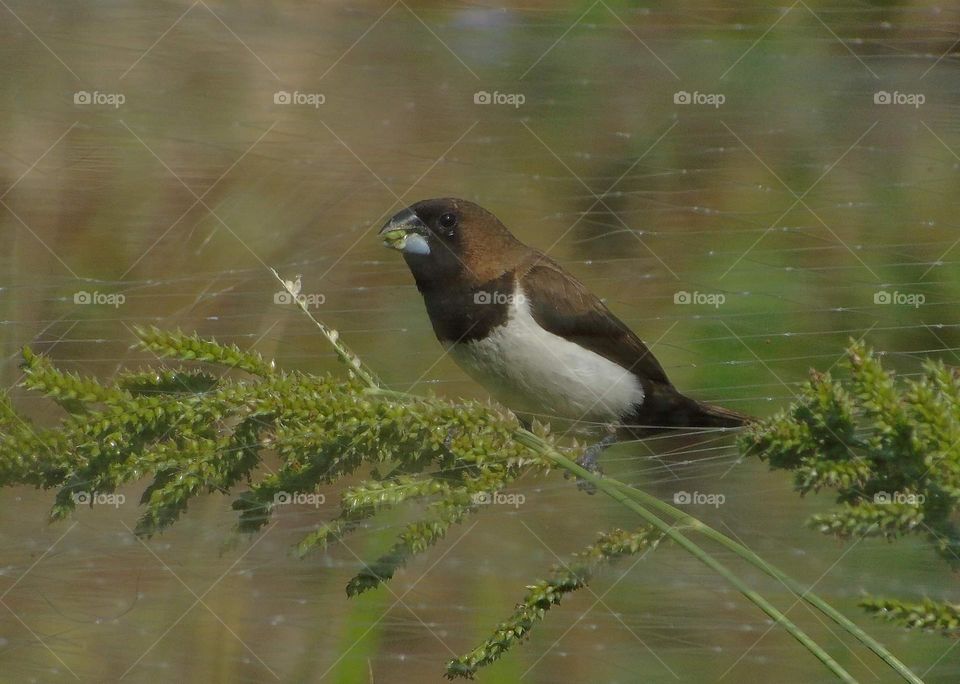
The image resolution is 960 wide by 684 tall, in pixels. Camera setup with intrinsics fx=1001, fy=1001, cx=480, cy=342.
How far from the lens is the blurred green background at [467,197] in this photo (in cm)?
163

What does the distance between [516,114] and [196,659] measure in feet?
4.48

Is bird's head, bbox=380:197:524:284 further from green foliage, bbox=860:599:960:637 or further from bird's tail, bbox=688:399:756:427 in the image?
green foliage, bbox=860:599:960:637

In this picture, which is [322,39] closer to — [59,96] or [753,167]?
[59,96]

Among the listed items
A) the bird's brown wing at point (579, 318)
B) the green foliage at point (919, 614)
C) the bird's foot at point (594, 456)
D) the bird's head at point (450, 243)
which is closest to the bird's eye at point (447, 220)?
the bird's head at point (450, 243)

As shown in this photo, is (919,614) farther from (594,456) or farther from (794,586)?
(594,456)

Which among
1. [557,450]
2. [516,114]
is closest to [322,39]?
[516,114]

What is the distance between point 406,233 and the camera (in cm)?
188

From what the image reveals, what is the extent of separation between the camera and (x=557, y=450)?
1.08 meters

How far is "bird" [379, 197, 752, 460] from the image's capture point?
6.21 feet

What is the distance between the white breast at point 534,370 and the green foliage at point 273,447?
2.70 ft

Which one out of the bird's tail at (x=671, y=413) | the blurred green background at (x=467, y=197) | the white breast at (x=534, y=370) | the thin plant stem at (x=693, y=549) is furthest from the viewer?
the bird's tail at (x=671, y=413)

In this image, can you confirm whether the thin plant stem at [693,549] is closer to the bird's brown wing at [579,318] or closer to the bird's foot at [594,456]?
the bird's foot at [594,456]

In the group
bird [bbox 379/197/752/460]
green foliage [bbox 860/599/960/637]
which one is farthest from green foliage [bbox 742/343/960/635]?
bird [bbox 379/197/752/460]

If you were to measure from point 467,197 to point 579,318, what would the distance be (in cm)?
43
